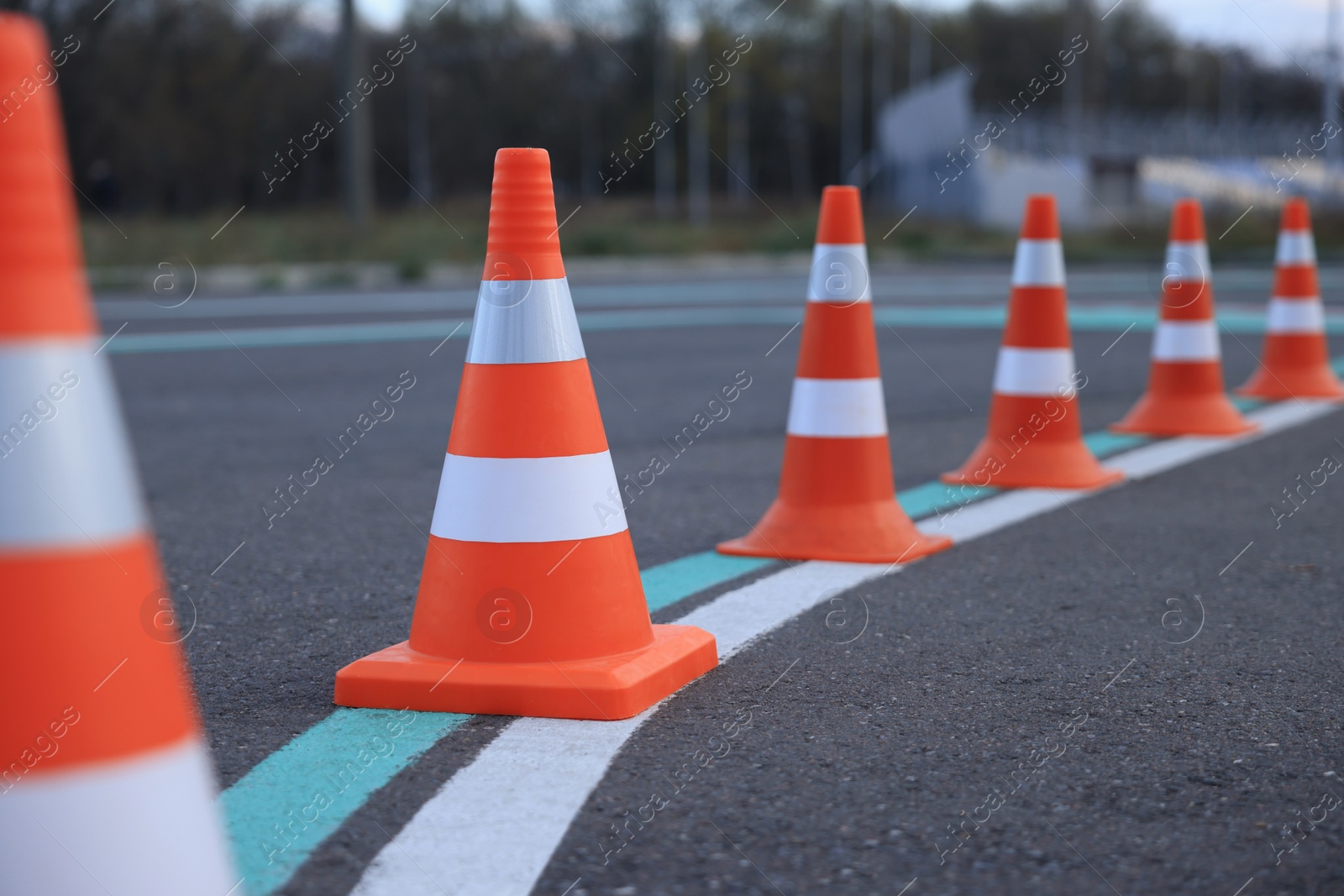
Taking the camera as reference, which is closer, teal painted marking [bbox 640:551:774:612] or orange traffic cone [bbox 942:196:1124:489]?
teal painted marking [bbox 640:551:774:612]

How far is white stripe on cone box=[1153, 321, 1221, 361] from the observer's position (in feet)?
23.6

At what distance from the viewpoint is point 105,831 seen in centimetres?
167

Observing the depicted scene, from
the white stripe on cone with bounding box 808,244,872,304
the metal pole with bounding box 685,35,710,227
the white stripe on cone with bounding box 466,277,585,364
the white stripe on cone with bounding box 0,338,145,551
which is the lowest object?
the metal pole with bounding box 685,35,710,227

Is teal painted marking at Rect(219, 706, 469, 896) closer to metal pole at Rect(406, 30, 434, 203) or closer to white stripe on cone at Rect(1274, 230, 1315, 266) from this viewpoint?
white stripe on cone at Rect(1274, 230, 1315, 266)

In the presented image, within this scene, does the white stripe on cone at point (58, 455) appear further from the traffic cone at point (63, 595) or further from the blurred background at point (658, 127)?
the blurred background at point (658, 127)

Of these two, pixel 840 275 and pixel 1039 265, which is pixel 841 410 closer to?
pixel 840 275

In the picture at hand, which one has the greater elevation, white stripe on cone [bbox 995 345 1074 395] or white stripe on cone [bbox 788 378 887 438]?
white stripe on cone [bbox 788 378 887 438]

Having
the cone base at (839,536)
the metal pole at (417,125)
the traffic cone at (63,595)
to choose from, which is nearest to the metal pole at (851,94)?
the metal pole at (417,125)

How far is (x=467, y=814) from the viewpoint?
8.13 feet

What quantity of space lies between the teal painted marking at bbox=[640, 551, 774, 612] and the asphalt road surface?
0.21 feet

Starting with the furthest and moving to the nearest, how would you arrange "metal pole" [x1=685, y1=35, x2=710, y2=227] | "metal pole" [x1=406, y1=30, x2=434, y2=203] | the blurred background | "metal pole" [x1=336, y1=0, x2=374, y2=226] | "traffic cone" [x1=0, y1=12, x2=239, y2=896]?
"metal pole" [x1=685, y1=35, x2=710, y2=227] < "metal pole" [x1=406, y1=30, x2=434, y2=203] < the blurred background < "metal pole" [x1=336, y1=0, x2=374, y2=226] < "traffic cone" [x1=0, y1=12, x2=239, y2=896]

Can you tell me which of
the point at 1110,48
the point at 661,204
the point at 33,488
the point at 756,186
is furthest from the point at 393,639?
the point at 1110,48

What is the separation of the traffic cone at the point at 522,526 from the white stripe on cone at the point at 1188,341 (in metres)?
4.66

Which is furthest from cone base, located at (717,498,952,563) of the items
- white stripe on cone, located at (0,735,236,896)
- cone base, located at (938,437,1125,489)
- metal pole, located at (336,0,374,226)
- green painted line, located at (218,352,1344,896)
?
metal pole, located at (336,0,374,226)
